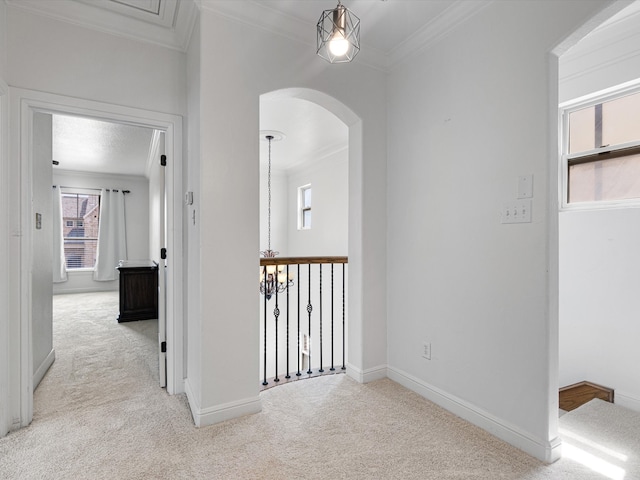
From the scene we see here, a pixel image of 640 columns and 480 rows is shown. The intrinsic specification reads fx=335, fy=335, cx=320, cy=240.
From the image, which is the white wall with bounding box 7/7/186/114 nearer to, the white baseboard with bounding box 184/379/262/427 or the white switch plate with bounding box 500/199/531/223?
the white baseboard with bounding box 184/379/262/427

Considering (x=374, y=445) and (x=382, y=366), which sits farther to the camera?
(x=382, y=366)

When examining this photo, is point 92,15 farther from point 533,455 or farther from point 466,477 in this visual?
point 533,455

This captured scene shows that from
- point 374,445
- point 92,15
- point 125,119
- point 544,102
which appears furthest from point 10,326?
point 544,102

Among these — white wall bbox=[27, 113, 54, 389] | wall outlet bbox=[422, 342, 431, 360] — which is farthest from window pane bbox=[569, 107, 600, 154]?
white wall bbox=[27, 113, 54, 389]

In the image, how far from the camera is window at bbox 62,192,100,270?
298 inches

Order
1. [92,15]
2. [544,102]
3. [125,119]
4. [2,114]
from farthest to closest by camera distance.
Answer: [125,119]
[92,15]
[2,114]
[544,102]

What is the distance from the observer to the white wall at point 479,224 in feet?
5.65

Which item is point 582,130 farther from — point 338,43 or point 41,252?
point 41,252

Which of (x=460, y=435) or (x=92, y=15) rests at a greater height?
(x=92, y=15)

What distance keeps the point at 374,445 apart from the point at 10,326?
2184 mm

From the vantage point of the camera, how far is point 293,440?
186cm

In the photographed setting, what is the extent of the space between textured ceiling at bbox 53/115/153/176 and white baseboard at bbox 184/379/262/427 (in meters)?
3.24

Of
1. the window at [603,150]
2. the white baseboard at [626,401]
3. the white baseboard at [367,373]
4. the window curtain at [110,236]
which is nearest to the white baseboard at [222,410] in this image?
the white baseboard at [367,373]

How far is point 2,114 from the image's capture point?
1863mm
